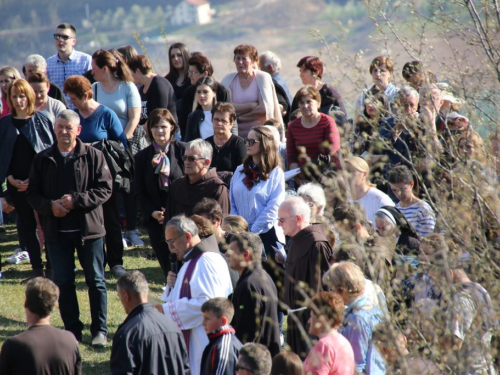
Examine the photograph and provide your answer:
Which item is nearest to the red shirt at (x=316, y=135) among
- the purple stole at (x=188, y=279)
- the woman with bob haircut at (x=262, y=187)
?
the woman with bob haircut at (x=262, y=187)

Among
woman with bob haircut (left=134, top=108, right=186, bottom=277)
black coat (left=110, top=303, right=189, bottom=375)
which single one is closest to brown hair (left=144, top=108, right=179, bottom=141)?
woman with bob haircut (left=134, top=108, right=186, bottom=277)

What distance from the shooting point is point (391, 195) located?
8969mm

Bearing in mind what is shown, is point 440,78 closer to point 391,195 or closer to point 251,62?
point 391,195

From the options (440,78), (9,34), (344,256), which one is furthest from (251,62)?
(9,34)

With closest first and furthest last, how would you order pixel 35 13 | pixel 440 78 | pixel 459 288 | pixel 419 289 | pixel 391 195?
pixel 459 288
pixel 419 289
pixel 440 78
pixel 391 195
pixel 35 13

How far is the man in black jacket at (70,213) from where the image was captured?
7543mm

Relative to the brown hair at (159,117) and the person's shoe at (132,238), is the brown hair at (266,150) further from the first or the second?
the person's shoe at (132,238)

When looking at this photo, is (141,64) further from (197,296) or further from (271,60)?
(197,296)

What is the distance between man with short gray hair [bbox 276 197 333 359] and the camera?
20.8 ft

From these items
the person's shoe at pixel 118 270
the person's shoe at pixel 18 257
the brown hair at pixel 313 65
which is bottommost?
the person's shoe at pixel 18 257

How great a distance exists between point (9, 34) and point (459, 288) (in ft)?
136

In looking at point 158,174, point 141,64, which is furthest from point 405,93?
point 141,64

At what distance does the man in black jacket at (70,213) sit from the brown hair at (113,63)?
2342mm

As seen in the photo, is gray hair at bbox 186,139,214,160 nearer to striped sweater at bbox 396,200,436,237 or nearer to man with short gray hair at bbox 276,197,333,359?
man with short gray hair at bbox 276,197,333,359
